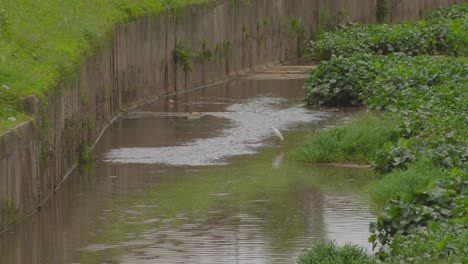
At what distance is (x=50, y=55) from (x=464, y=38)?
17421mm

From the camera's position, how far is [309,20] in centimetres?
3719

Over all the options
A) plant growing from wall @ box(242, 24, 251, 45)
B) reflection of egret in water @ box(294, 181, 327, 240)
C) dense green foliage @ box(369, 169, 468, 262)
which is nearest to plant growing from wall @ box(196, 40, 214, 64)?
plant growing from wall @ box(242, 24, 251, 45)

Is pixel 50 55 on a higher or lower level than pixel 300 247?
higher

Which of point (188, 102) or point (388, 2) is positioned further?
point (388, 2)

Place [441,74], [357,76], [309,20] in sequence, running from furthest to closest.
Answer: [309,20], [357,76], [441,74]

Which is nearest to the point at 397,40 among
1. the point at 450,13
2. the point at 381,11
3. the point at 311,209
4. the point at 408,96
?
the point at 408,96

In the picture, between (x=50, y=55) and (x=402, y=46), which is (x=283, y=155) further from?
(x=402, y=46)

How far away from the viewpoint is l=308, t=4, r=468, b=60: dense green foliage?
31766 mm

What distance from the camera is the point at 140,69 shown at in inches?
995

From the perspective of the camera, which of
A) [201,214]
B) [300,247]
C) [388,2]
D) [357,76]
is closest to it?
[300,247]

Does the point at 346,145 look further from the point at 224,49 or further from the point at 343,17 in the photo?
the point at 343,17

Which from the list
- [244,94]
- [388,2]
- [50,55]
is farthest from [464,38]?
[50,55]

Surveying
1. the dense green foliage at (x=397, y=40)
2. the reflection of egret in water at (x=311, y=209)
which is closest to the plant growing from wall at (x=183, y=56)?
the dense green foliage at (x=397, y=40)

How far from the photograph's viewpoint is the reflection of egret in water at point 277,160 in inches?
742
